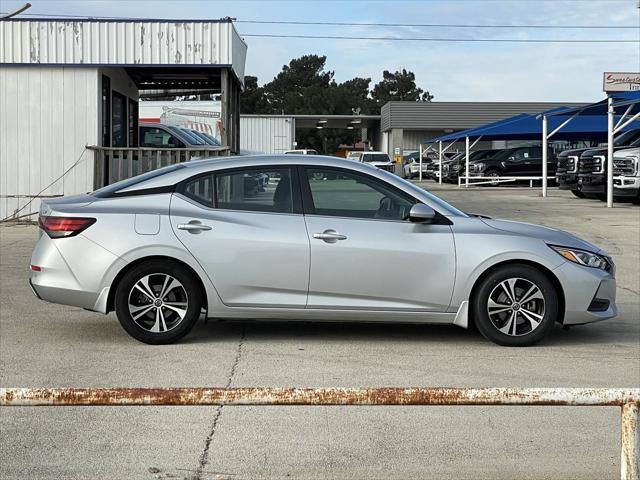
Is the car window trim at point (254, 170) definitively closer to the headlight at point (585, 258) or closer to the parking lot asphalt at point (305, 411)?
the parking lot asphalt at point (305, 411)

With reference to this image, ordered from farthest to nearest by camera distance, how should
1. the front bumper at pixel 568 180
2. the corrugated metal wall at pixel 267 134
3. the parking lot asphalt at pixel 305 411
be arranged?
the corrugated metal wall at pixel 267 134 → the front bumper at pixel 568 180 → the parking lot asphalt at pixel 305 411

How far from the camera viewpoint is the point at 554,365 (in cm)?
732

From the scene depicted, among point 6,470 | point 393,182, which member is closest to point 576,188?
point 393,182

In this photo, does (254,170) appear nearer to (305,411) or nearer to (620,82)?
(305,411)

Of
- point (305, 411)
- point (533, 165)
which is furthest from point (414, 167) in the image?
point (305, 411)

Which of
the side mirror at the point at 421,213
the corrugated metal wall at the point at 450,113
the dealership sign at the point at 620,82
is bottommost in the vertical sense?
the side mirror at the point at 421,213

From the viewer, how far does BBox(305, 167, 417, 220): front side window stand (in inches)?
313

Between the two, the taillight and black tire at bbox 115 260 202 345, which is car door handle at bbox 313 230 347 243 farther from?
the taillight

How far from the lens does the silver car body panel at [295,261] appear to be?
7746mm

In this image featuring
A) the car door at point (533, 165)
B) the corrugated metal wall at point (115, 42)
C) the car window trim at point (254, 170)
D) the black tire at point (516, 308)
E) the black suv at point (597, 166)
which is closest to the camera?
the black tire at point (516, 308)

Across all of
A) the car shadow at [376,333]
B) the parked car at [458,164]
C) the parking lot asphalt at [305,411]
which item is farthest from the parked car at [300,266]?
the parked car at [458,164]

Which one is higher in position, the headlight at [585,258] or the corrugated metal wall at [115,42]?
the corrugated metal wall at [115,42]

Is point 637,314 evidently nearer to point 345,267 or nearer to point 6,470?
point 345,267

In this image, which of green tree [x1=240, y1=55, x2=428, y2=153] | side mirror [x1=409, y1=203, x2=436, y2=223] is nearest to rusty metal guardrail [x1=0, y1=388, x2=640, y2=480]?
side mirror [x1=409, y1=203, x2=436, y2=223]
